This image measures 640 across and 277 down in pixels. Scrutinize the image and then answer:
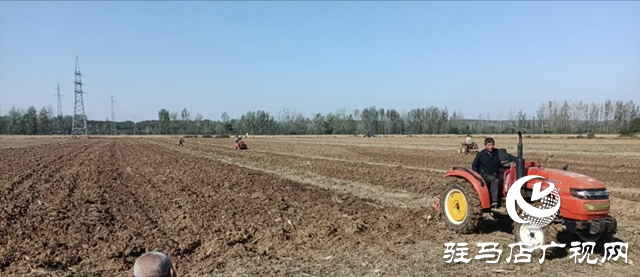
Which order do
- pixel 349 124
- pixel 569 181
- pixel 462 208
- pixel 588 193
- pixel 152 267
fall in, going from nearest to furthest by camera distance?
1. pixel 152 267
2. pixel 588 193
3. pixel 569 181
4. pixel 462 208
5. pixel 349 124

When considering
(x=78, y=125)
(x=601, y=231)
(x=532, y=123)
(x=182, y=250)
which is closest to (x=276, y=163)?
(x=182, y=250)

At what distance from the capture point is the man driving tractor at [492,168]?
714cm

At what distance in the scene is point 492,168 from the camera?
24.2 ft

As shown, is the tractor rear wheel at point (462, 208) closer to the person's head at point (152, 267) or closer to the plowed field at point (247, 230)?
→ the plowed field at point (247, 230)

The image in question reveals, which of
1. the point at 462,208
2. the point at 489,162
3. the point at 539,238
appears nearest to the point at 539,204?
the point at 539,238

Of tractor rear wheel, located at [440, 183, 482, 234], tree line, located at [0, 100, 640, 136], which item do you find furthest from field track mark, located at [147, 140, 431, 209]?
tree line, located at [0, 100, 640, 136]

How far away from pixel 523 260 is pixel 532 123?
121622 mm

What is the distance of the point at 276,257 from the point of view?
6.50m

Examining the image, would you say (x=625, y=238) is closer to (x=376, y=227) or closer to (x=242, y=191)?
(x=376, y=227)

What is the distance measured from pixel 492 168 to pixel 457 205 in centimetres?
94

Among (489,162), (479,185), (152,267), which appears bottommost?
(479,185)

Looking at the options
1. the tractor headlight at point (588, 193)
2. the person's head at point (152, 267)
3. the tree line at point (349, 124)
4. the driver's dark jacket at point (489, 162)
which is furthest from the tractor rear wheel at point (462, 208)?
the tree line at point (349, 124)

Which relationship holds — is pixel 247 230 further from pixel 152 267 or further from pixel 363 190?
pixel 363 190

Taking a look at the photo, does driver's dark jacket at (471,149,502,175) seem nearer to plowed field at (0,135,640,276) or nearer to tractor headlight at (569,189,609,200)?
plowed field at (0,135,640,276)
